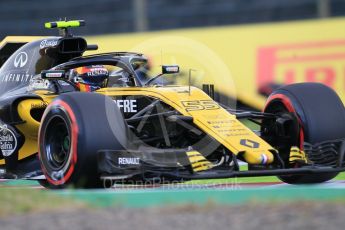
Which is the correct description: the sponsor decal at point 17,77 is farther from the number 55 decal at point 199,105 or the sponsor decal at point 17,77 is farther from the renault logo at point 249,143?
the renault logo at point 249,143

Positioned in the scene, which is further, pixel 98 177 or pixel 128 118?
pixel 128 118

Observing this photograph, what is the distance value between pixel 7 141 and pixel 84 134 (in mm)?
1816

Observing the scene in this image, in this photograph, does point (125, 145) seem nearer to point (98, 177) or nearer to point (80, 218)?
point (98, 177)

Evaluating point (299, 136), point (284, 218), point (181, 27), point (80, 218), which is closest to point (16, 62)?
point (299, 136)

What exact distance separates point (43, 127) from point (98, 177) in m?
0.86

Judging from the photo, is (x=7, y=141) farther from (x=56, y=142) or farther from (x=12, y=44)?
(x=12, y=44)

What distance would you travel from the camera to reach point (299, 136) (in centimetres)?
811

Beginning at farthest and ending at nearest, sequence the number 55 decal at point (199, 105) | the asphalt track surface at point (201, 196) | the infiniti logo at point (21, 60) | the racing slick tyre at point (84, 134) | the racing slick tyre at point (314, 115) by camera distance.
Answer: the infiniti logo at point (21, 60) → the racing slick tyre at point (314, 115) → the number 55 decal at point (199, 105) → the racing slick tyre at point (84, 134) → the asphalt track surface at point (201, 196)

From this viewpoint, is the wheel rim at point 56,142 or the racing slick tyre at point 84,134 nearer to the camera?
the racing slick tyre at point 84,134

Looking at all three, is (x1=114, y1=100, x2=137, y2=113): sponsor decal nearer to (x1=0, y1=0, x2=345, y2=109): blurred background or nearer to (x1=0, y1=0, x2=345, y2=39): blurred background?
(x1=0, y1=0, x2=345, y2=109): blurred background

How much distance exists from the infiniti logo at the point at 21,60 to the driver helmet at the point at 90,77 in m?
0.68

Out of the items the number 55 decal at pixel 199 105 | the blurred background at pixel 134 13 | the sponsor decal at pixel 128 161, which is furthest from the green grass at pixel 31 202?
the blurred background at pixel 134 13

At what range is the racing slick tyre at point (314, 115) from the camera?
8039 millimetres

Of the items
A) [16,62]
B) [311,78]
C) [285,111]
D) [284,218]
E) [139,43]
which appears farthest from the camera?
[139,43]
